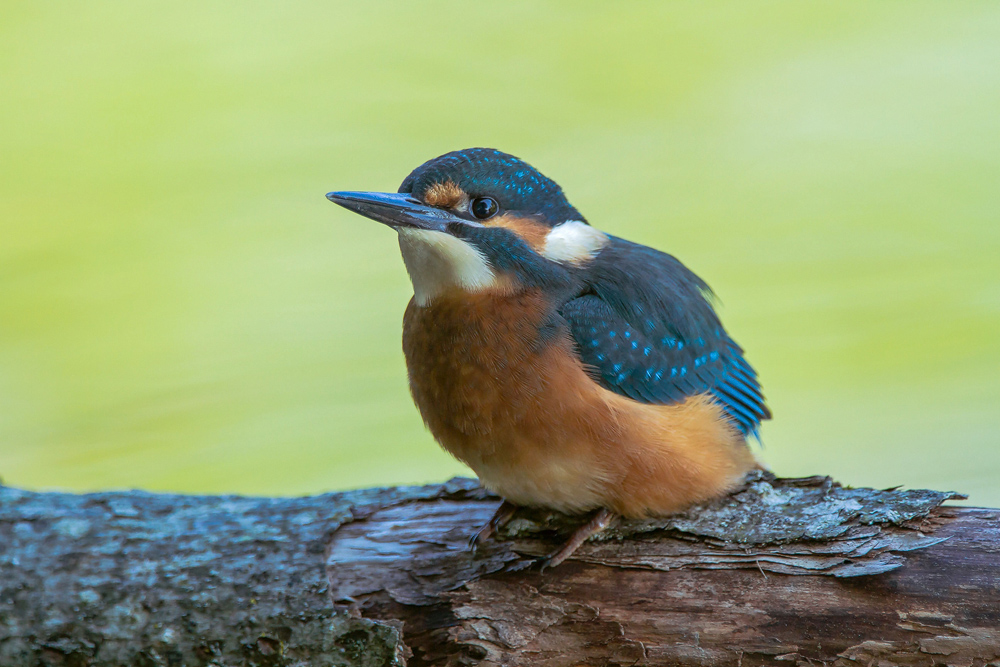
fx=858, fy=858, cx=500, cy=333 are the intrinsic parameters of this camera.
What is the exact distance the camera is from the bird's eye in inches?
109

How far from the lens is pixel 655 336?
9.71 ft

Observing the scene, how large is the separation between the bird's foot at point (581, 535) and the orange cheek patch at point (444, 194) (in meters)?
1.11

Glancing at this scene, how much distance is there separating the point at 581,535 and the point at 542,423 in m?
0.39

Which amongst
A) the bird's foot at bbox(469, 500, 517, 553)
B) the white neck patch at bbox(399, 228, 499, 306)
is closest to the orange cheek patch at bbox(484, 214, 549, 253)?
the white neck patch at bbox(399, 228, 499, 306)

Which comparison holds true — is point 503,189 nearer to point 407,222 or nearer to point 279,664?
point 407,222

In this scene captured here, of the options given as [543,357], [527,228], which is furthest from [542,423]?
[527,228]

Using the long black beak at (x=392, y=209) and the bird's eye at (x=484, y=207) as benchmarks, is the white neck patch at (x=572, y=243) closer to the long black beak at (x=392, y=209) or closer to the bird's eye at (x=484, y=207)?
the bird's eye at (x=484, y=207)

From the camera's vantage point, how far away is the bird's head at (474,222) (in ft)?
8.77

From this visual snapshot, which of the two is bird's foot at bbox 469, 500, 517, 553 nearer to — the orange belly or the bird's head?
the orange belly

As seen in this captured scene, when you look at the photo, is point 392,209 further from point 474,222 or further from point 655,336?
point 655,336

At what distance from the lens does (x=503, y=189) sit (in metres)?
A: 2.80

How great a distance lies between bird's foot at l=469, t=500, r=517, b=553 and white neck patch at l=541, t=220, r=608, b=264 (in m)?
0.87

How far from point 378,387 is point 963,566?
9.77 ft

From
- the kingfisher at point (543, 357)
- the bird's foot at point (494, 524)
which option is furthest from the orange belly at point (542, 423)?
the bird's foot at point (494, 524)
